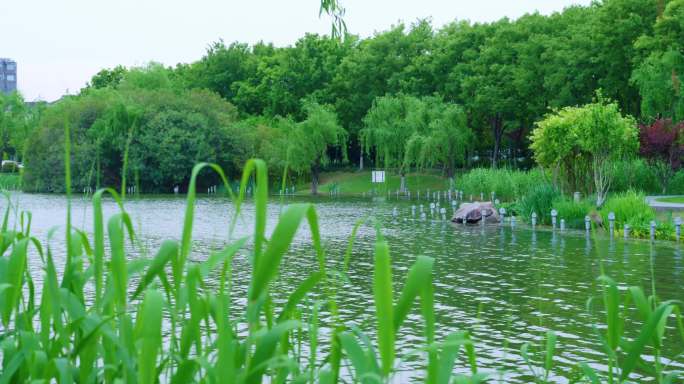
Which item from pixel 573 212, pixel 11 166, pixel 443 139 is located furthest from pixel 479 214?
pixel 443 139

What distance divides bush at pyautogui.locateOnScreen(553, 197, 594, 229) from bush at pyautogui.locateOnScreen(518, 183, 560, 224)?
28.2 inches

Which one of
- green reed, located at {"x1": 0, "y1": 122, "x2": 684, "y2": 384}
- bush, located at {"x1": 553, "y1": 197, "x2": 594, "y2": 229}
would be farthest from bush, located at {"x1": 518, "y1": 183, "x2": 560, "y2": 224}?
green reed, located at {"x1": 0, "y1": 122, "x2": 684, "y2": 384}

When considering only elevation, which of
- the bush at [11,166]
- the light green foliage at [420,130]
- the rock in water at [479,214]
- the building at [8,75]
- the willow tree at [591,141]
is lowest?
the rock in water at [479,214]

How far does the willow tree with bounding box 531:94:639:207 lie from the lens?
28.3m

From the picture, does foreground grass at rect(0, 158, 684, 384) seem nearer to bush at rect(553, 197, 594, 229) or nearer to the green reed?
the green reed

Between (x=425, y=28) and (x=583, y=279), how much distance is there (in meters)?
53.3

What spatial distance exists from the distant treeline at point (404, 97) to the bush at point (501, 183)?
121 inches

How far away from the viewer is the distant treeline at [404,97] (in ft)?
156

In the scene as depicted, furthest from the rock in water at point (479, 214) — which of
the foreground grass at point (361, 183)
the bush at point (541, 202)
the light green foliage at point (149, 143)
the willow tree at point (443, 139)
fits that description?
the light green foliage at point (149, 143)

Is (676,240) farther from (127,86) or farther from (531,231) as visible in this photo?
(127,86)

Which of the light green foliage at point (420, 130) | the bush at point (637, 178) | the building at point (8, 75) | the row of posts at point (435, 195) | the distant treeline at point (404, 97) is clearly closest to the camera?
the bush at point (637, 178)

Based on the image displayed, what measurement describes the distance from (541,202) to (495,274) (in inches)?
462

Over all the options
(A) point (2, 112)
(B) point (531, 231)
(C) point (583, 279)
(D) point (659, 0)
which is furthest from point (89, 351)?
(A) point (2, 112)

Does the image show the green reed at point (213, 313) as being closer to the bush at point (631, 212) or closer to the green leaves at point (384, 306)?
the green leaves at point (384, 306)
